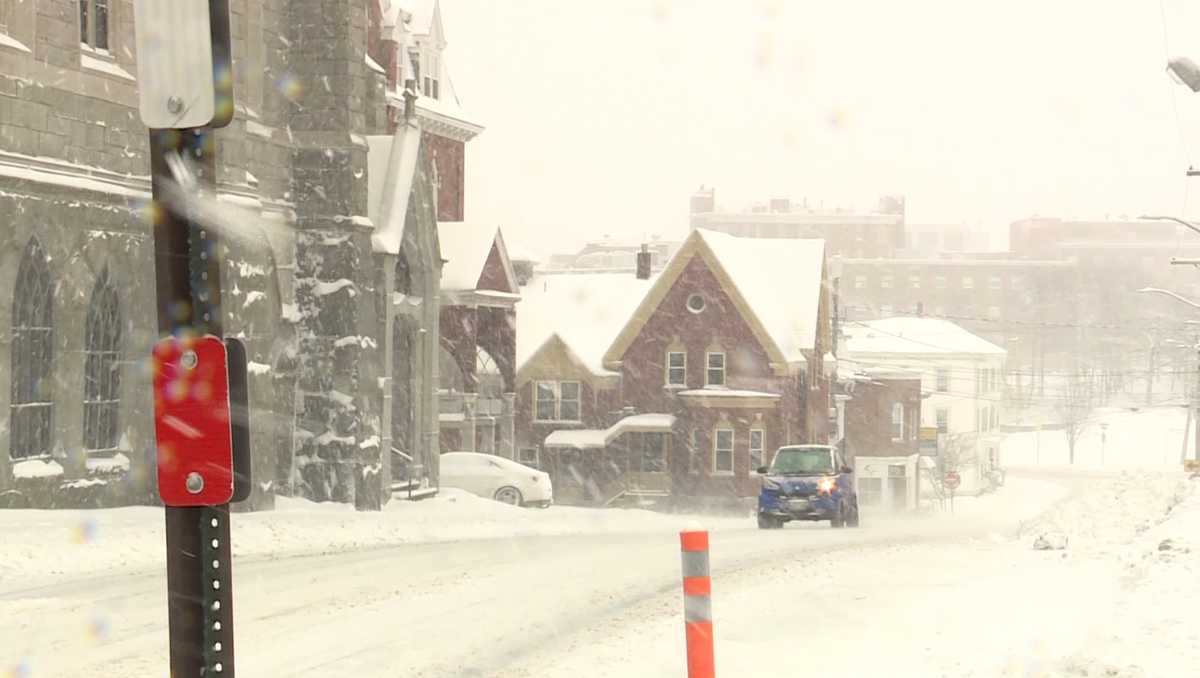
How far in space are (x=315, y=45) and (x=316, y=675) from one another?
75.3ft

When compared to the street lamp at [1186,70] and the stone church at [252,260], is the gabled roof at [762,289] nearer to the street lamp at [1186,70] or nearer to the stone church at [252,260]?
the stone church at [252,260]

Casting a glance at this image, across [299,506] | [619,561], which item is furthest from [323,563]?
[299,506]

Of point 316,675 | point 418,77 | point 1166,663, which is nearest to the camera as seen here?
point 1166,663

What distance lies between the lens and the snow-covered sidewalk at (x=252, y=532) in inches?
695

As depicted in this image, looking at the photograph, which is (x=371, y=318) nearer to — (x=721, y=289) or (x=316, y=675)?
(x=316, y=675)

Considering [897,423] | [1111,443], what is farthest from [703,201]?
[897,423]

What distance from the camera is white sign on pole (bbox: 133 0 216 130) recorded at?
17.0ft

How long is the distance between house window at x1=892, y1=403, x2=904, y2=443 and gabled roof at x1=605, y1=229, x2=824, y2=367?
62.4 ft

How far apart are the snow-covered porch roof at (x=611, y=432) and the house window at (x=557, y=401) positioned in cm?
94

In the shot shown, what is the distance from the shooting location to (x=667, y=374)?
62.5 meters

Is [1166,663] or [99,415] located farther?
[99,415]

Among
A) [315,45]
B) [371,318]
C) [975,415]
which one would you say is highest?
[315,45]

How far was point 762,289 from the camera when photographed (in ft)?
206

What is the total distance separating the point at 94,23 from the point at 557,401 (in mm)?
39759
